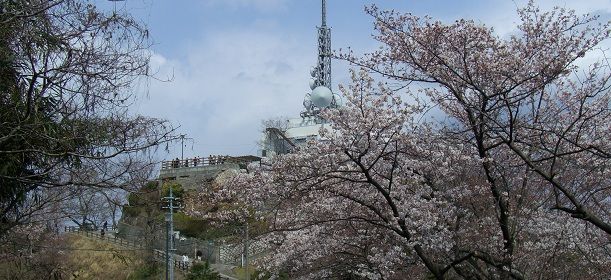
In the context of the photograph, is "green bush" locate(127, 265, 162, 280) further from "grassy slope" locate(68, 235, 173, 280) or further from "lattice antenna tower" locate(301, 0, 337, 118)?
"lattice antenna tower" locate(301, 0, 337, 118)

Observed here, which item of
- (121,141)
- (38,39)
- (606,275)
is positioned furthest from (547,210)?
(38,39)

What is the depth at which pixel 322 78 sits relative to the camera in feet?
193

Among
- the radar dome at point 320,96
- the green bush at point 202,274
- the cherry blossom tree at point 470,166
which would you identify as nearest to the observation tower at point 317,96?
the radar dome at point 320,96

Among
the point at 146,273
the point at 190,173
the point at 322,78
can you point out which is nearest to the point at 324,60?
the point at 322,78

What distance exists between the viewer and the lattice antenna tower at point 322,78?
52750 millimetres

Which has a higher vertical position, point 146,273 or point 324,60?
point 324,60

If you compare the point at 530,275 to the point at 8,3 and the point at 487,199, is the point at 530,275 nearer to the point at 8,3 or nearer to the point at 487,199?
the point at 487,199

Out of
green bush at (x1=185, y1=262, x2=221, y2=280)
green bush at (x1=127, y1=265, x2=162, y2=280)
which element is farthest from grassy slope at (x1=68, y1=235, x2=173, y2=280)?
green bush at (x1=185, y1=262, x2=221, y2=280)

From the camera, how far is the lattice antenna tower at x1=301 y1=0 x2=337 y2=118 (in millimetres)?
52750

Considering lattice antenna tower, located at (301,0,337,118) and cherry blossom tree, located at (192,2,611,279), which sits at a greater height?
lattice antenna tower, located at (301,0,337,118)

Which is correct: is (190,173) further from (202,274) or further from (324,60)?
(202,274)

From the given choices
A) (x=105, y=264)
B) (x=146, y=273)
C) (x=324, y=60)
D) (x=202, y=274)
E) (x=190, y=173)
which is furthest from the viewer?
(x=324, y=60)

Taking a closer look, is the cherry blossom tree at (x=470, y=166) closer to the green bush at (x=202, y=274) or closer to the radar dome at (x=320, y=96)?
the green bush at (x=202, y=274)

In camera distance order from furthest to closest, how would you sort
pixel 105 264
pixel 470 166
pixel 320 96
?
pixel 320 96
pixel 105 264
pixel 470 166
